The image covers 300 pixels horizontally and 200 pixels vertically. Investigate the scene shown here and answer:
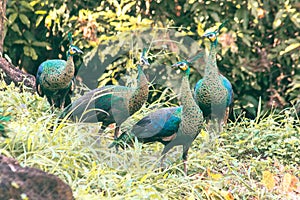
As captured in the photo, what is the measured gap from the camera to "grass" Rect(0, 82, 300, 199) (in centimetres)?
472

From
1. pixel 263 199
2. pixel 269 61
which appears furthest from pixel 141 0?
pixel 263 199

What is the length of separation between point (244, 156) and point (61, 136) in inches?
61.1

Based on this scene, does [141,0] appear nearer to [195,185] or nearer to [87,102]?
[87,102]

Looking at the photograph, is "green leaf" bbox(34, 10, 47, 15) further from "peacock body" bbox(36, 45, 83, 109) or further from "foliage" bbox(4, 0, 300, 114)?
"peacock body" bbox(36, 45, 83, 109)

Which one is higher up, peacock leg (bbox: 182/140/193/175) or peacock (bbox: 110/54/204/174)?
peacock (bbox: 110/54/204/174)

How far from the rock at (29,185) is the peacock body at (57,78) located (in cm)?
191

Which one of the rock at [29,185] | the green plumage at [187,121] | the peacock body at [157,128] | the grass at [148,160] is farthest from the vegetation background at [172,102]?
the rock at [29,185]

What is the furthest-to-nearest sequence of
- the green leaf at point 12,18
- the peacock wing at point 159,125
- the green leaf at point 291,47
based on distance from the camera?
the green leaf at point 12,18
the green leaf at point 291,47
the peacock wing at point 159,125

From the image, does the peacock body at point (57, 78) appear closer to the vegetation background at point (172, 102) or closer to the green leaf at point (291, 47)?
the vegetation background at point (172, 102)

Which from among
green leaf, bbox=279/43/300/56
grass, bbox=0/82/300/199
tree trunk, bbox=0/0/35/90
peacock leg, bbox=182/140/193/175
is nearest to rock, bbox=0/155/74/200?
grass, bbox=0/82/300/199

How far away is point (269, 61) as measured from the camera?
838 centimetres

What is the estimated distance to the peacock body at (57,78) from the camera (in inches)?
230

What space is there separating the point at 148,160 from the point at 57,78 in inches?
41.8

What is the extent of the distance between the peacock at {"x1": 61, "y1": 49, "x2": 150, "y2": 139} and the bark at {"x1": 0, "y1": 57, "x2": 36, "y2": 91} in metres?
1.47
